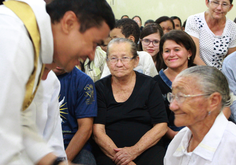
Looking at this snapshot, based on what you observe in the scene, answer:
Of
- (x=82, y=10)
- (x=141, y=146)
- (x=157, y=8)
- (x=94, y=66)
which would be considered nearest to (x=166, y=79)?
(x=141, y=146)

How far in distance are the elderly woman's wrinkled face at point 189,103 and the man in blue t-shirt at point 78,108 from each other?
2.92 ft

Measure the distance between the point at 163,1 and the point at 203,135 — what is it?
21.7 ft

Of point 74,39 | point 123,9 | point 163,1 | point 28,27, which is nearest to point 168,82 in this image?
point 74,39

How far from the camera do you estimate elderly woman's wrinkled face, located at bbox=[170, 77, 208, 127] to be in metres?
1.60

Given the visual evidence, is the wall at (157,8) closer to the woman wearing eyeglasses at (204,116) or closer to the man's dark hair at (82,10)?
the woman wearing eyeglasses at (204,116)

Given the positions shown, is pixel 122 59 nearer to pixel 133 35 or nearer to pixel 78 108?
pixel 78 108

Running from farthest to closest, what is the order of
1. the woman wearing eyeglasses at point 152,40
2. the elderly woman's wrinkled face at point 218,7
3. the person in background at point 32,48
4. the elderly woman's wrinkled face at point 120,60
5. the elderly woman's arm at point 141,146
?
the woman wearing eyeglasses at point 152,40
the elderly woman's wrinkled face at point 218,7
the elderly woman's wrinkled face at point 120,60
the elderly woman's arm at point 141,146
the person in background at point 32,48

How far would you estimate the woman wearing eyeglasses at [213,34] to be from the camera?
3365 millimetres

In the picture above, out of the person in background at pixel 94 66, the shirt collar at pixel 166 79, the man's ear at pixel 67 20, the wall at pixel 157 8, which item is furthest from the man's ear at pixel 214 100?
the wall at pixel 157 8

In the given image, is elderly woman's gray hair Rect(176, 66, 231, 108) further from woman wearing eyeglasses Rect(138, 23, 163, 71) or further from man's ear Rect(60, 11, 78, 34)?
woman wearing eyeglasses Rect(138, 23, 163, 71)

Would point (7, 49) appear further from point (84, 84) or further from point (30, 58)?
point (84, 84)

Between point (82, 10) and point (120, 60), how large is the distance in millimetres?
1551

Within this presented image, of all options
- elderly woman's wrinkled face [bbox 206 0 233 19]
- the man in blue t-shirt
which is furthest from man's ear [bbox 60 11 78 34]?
elderly woman's wrinkled face [bbox 206 0 233 19]

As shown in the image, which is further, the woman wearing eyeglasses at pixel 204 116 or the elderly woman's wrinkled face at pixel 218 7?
the elderly woman's wrinkled face at pixel 218 7
